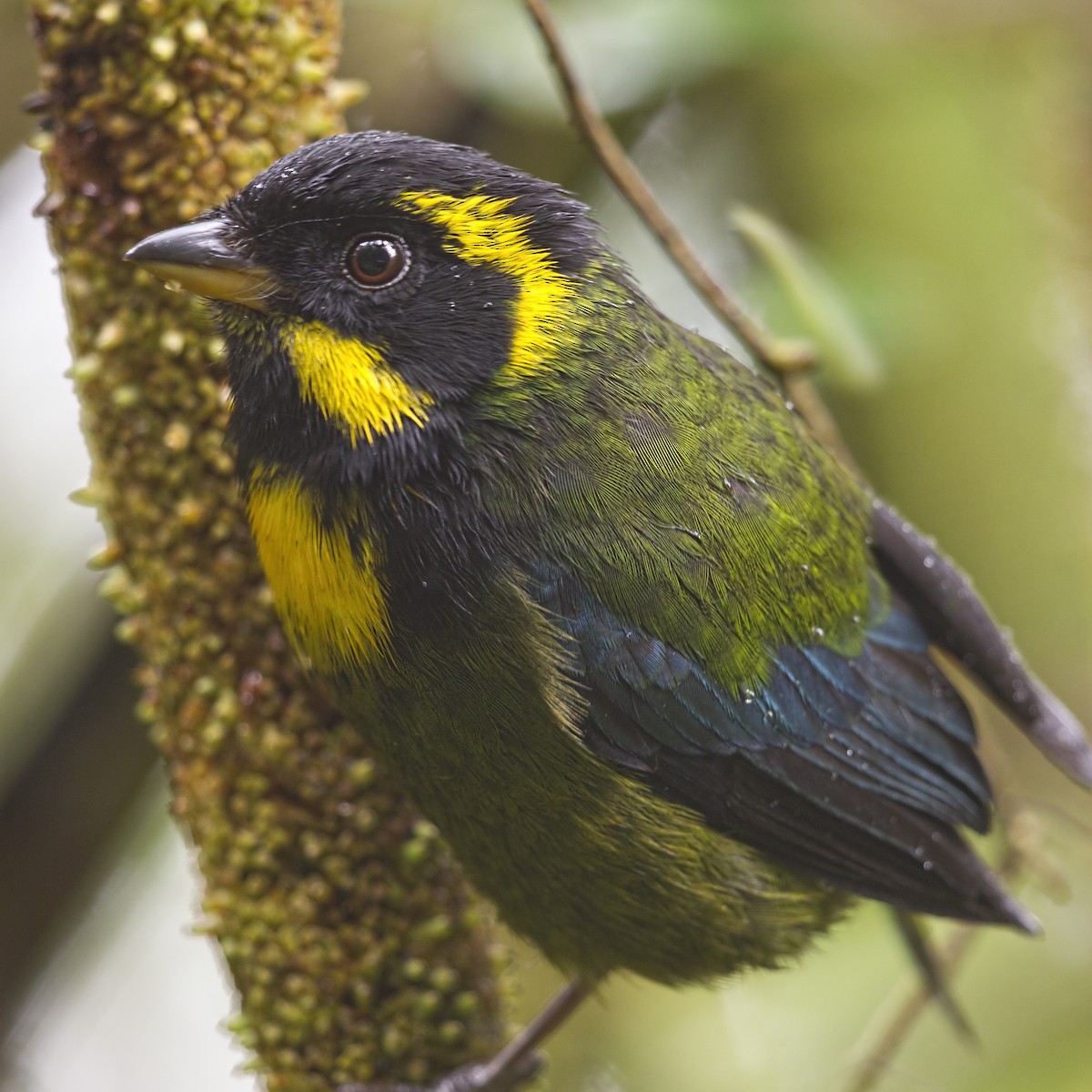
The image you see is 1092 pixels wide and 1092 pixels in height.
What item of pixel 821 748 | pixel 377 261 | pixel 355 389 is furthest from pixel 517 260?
pixel 821 748

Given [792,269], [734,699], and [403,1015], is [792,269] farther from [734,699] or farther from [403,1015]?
[403,1015]

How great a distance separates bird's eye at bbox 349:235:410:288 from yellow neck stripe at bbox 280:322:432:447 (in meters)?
0.09

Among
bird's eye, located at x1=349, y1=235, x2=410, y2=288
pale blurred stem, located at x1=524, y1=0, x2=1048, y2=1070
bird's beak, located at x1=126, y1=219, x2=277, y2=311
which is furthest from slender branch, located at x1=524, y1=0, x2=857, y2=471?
bird's beak, located at x1=126, y1=219, x2=277, y2=311

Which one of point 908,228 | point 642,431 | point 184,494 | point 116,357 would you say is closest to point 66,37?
point 116,357

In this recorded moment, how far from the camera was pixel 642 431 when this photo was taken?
232 cm

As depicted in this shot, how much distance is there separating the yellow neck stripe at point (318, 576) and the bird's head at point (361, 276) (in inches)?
6.1

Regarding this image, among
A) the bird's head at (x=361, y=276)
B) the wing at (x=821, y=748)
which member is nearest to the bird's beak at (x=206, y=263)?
the bird's head at (x=361, y=276)

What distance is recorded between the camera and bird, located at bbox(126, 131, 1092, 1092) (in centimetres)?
218

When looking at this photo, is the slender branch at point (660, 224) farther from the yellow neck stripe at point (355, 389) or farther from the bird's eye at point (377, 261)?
the yellow neck stripe at point (355, 389)

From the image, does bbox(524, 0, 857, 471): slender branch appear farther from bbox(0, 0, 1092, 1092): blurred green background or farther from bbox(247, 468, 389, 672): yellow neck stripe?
bbox(247, 468, 389, 672): yellow neck stripe

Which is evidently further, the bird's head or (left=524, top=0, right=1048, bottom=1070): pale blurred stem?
(left=524, top=0, right=1048, bottom=1070): pale blurred stem

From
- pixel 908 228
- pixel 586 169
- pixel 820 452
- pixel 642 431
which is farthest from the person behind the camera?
pixel 908 228

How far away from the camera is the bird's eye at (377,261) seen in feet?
7.12

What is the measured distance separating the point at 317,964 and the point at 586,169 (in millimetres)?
2366
